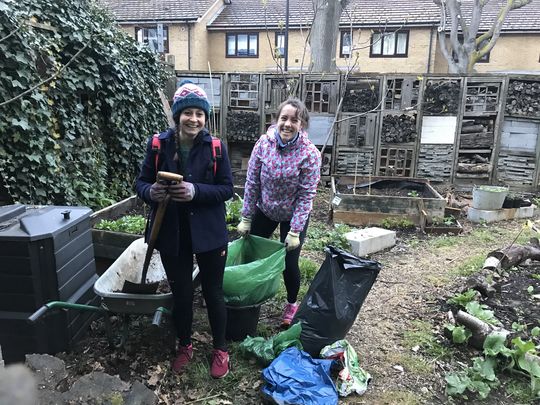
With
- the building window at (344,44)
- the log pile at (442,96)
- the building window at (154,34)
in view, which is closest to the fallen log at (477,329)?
the log pile at (442,96)

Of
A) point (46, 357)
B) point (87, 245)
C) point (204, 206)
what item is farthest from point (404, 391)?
point (87, 245)

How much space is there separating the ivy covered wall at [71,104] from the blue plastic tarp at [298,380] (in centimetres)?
253

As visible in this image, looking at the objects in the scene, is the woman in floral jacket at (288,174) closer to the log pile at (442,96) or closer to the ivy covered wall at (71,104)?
the ivy covered wall at (71,104)

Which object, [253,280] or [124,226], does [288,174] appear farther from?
[124,226]

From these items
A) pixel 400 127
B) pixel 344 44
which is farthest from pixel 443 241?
pixel 344 44

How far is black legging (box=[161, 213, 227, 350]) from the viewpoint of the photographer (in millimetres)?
2441

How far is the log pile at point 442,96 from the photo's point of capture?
29.0ft

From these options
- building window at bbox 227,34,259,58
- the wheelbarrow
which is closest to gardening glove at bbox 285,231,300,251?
the wheelbarrow

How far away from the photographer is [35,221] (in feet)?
8.64

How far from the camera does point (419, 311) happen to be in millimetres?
3797

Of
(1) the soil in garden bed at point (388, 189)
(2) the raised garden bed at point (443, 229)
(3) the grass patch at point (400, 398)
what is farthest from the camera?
(1) the soil in garden bed at point (388, 189)

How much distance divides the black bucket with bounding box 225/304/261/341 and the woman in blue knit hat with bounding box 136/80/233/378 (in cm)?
46

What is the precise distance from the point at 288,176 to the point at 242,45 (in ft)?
59.0

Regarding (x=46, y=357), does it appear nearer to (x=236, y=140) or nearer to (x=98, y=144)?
(x=98, y=144)
